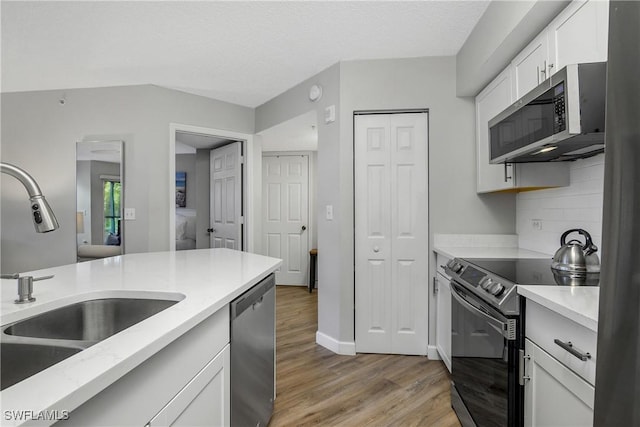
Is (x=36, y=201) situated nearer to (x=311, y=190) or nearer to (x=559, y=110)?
(x=559, y=110)

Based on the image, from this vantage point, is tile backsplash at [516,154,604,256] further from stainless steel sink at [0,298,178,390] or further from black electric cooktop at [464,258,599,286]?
stainless steel sink at [0,298,178,390]

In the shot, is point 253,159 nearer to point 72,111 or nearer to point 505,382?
point 72,111

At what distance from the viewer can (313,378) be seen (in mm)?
2285

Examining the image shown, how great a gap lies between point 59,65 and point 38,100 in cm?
84

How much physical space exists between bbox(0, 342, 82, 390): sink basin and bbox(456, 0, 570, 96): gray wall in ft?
7.59

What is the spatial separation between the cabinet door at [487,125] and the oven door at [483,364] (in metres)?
0.89

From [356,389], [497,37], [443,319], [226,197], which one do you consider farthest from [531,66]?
[226,197]

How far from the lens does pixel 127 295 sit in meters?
1.18

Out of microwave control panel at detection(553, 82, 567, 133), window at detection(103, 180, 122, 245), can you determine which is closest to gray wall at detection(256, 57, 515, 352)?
microwave control panel at detection(553, 82, 567, 133)

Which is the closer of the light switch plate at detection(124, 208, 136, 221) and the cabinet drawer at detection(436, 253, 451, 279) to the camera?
the cabinet drawer at detection(436, 253, 451, 279)

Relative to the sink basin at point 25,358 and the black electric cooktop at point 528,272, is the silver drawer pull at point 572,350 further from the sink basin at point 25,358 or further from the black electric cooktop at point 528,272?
the sink basin at point 25,358

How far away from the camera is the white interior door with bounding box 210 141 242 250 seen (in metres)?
4.01

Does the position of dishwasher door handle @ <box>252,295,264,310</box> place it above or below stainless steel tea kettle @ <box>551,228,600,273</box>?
below

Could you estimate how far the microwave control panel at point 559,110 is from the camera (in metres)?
1.23
